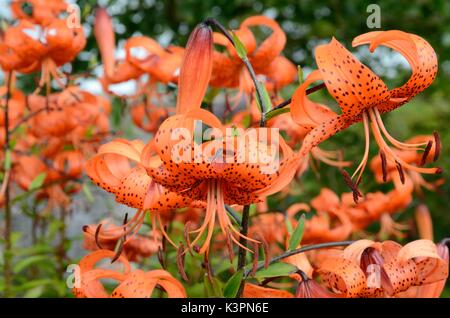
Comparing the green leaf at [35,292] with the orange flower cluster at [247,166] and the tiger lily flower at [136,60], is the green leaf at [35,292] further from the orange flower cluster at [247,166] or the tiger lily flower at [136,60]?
the tiger lily flower at [136,60]

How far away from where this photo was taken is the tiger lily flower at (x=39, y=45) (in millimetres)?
1830

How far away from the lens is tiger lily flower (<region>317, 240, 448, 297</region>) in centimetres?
123

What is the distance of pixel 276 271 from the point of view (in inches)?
46.9

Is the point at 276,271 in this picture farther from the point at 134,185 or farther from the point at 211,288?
the point at 134,185

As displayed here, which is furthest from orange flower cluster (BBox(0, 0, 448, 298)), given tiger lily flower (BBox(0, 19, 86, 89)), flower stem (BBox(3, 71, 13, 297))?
flower stem (BBox(3, 71, 13, 297))

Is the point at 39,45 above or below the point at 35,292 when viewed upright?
above

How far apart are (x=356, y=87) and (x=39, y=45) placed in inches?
39.0

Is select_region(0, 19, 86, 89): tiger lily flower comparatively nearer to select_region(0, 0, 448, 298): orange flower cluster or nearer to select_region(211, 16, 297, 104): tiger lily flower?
select_region(0, 0, 448, 298): orange flower cluster

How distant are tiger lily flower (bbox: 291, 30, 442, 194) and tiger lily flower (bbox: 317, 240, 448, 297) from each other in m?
0.15

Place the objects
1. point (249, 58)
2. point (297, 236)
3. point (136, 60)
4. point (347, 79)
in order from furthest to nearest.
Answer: point (136, 60)
point (249, 58)
point (297, 236)
point (347, 79)

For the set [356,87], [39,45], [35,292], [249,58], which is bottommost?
[35,292]

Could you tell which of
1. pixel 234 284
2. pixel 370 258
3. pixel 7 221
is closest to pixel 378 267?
pixel 370 258

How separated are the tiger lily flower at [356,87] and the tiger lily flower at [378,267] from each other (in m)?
0.15
